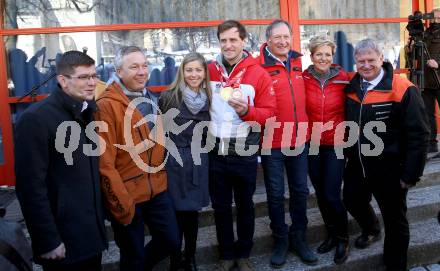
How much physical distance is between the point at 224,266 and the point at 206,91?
53.8 inches

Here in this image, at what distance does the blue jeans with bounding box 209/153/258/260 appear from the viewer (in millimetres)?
3334

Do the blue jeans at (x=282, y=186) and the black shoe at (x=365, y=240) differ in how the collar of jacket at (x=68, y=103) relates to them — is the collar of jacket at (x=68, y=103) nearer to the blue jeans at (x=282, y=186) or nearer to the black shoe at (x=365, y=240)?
the blue jeans at (x=282, y=186)

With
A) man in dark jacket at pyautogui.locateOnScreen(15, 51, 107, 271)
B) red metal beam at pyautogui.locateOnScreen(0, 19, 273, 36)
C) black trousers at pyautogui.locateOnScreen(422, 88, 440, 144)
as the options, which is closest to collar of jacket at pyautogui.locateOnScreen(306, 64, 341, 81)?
man in dark jacket at pyautogui.locateOnScreen(15, 51, 107, 271)

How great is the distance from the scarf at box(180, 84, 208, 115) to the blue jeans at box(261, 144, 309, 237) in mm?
687

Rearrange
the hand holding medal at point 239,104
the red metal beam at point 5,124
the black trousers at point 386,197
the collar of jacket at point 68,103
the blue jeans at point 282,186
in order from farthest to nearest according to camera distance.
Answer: the red metal beam at point 5,124
the blue jeans at point 282,186
the black trousers at point 386,197
the hand holding medal at point 239,104
the collar of jacket at point 68,103

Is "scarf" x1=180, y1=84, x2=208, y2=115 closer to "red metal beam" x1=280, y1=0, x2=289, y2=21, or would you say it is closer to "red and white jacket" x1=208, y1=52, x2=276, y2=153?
"red and white jacket" x1=208, y1=52, x2=276, y2=153

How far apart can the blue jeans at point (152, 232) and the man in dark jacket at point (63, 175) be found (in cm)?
29

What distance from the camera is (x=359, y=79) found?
3502 mm

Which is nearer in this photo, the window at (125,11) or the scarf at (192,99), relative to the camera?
the scarf at (192,99)

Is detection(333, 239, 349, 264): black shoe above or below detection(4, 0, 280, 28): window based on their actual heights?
below

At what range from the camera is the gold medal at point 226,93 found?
322cm

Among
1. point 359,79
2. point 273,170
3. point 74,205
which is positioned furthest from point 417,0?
point 74,205

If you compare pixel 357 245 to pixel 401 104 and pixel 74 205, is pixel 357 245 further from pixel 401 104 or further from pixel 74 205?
pixel 74 205

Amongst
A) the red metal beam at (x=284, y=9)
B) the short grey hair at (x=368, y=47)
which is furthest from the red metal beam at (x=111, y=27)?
the short grey hair at (x=368, y=47)
